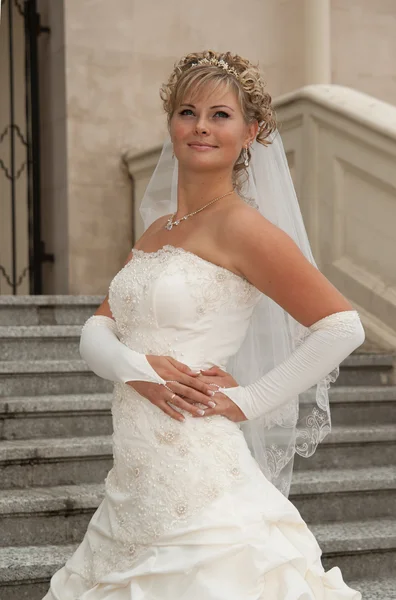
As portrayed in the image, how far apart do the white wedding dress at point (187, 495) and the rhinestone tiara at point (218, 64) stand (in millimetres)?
467

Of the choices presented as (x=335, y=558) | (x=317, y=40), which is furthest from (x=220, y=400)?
(x=317, y=40)

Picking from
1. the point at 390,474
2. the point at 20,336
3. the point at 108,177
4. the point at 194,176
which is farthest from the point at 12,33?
the point at 194,176

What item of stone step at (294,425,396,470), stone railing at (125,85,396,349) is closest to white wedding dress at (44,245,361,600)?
stone step at (294,425,396,470)

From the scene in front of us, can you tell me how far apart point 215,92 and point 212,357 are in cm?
65

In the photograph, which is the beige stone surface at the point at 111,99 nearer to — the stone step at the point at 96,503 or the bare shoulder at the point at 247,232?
the stone step at the point at 96,503

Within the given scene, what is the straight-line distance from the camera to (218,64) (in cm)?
243

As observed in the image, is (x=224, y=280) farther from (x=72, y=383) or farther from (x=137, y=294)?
(x=72, y=383)

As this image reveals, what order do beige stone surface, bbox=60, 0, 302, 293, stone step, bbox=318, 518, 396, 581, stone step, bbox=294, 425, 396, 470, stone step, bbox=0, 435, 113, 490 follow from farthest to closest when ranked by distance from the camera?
beige stone surface, bbox=60, 0, 302, 293, stone step, bbox=294, 425, 396, 470, stone step, bbox=0, 435, 113, 490, stone step, bbox=318, 518, 396, 581

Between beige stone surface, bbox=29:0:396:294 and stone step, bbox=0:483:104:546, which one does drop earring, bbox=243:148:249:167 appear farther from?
beige stone surface, bbox=29:0:396:294

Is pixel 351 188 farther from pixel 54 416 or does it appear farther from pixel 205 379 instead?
pixel 205 379

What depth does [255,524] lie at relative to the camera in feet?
7.37

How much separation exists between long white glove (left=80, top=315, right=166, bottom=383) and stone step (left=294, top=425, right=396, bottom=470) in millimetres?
2288

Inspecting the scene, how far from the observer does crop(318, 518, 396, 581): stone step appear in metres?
3.99

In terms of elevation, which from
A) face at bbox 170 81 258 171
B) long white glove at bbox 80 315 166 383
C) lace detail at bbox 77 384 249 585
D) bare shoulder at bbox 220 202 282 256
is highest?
face at bbox 170 81 258 171
